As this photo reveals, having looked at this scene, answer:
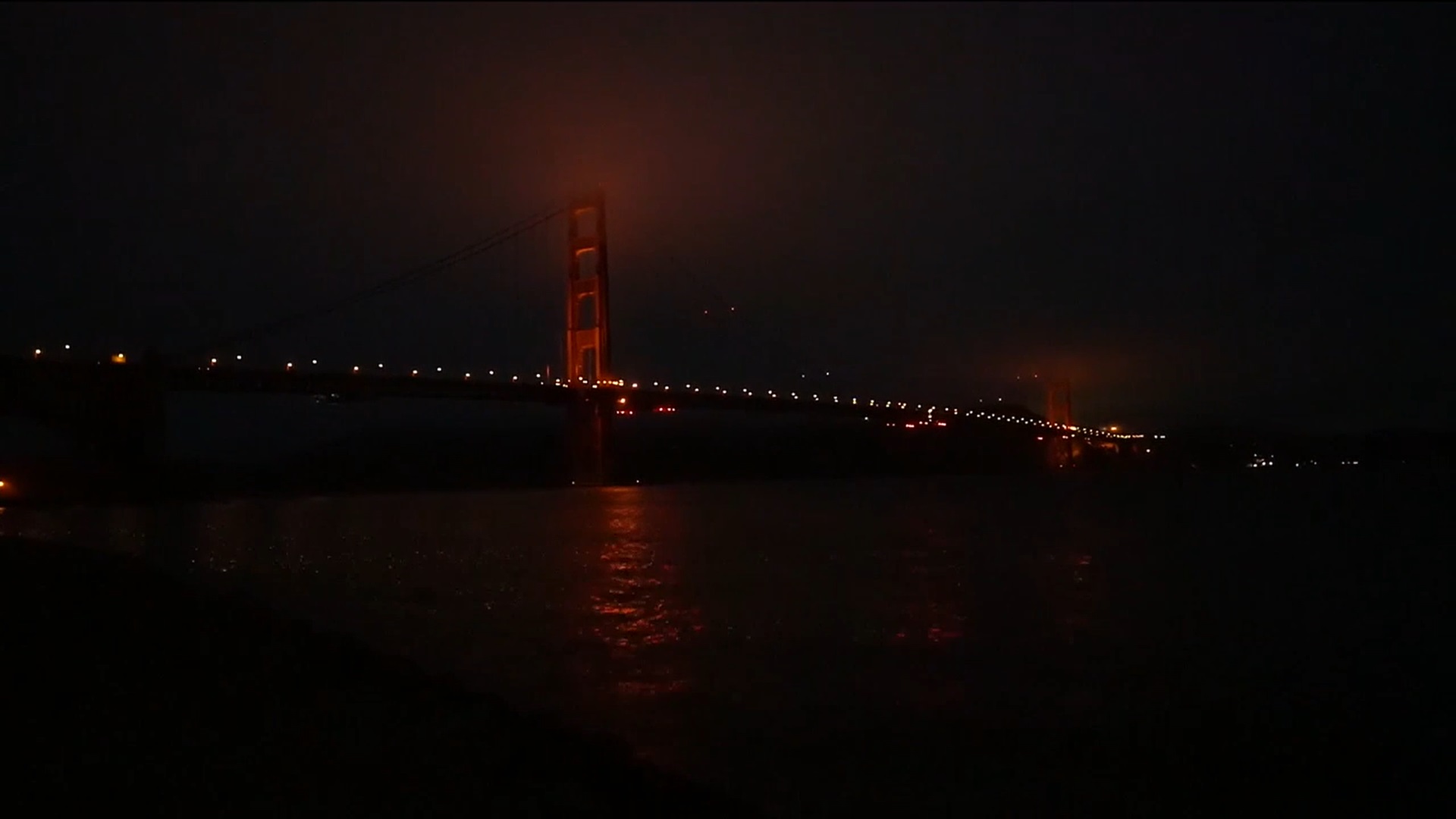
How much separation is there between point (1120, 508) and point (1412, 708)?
2785 centimetres

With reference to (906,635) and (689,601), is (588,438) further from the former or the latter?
(906,635)

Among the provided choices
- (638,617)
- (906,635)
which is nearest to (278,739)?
(906,635)

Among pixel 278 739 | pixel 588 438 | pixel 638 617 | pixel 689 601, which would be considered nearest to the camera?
pixel 278 739

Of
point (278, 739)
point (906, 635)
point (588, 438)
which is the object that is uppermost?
point (588, 438)

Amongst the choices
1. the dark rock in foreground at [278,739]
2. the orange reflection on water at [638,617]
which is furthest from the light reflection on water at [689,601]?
the dark rock in foreground at [278,739]

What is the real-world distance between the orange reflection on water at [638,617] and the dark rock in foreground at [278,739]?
66.9 inches

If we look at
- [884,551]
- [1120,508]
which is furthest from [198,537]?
[1120,508]

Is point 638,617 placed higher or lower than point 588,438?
lower

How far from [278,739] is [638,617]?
6.43 meters

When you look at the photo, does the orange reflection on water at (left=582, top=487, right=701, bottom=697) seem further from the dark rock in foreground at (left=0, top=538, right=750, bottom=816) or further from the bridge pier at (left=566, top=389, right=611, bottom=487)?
the bridge pier at (left=566, top=389, right=611, bottom=487)

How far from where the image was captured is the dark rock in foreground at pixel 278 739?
13.4 ft

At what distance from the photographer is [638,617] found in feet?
36.7

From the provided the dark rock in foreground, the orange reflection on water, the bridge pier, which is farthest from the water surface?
the bridge pier

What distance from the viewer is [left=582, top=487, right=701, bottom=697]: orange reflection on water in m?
7.97
